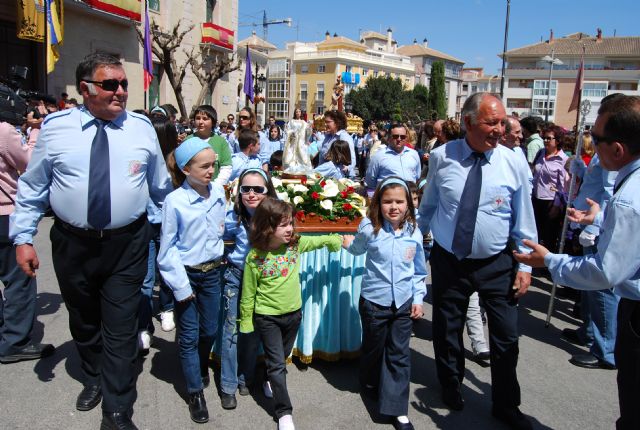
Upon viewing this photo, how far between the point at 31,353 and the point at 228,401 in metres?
1.87

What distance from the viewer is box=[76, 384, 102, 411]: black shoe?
3490 mm

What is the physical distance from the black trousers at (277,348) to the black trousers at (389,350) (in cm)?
53

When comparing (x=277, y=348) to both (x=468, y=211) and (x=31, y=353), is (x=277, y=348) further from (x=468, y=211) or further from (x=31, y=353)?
(x=31, y=353)

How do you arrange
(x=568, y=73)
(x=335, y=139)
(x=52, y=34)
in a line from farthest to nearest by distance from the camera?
(x=568, y=73) < (x=52, y=34) < (x=335, y=139)

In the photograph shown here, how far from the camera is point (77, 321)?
3.34 meters

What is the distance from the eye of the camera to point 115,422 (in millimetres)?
3125

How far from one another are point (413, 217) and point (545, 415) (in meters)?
1.74

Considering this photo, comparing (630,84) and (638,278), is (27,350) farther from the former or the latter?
(630,84)

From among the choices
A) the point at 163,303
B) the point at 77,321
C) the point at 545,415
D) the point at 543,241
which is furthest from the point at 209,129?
the point at 543,241

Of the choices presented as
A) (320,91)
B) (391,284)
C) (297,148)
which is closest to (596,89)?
(320,91)

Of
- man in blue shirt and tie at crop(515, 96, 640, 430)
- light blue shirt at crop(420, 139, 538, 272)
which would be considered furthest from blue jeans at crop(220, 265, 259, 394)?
man in blue shirt and tie at crop(515, 96, 640, 430)

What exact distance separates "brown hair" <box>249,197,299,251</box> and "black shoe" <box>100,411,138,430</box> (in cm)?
134

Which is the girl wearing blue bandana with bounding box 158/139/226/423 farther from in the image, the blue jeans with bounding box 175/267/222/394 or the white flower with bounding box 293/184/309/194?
the white flower with bounding box 293/184/309/194

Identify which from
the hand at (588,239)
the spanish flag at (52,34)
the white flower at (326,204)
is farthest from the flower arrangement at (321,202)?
the spanish flag at (52,34)
